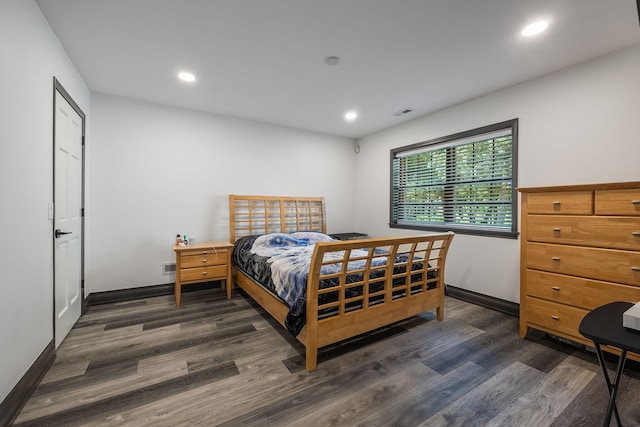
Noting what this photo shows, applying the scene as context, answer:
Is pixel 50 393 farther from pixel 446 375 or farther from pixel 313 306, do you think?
pixel 446 375

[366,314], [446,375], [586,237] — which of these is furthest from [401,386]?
[586,237]

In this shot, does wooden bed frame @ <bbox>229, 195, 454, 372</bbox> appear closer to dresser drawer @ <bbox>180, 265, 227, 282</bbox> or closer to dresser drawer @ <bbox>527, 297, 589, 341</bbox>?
dresser drawer @ <bbox>180, 265, 227, 282</bbox>

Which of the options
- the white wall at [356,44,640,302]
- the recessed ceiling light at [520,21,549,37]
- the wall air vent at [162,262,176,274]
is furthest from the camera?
the wall air vent at [162,262,176,274]

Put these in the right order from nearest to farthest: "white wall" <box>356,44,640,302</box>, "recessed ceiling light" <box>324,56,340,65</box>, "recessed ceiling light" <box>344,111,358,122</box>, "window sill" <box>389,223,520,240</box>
→ "white wall" <box>356,44,640,302</box>
"recessed ceiling light" <box>324,56,340,65</box>
"window sill" <box>389,223,520,240</box>
"recessed ceiling light" <box>344,111,358,122</box>

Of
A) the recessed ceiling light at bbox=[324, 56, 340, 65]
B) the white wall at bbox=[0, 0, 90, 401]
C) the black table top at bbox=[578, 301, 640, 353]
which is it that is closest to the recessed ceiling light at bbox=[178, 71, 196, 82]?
the white wall at bbox=[0, 0, 90, 401]

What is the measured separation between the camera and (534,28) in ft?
6.85

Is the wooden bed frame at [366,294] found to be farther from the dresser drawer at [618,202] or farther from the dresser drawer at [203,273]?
the dresser drawer at [618,202]

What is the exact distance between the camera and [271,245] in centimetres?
368

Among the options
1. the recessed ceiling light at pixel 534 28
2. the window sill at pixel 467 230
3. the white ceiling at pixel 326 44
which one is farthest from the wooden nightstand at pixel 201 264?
the recessed ceiling light at pixel 534 28

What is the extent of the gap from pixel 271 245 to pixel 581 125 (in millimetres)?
3545

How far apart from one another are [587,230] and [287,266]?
2448 mm

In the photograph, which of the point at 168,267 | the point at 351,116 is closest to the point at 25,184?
the point at 168,267

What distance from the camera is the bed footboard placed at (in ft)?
6.49

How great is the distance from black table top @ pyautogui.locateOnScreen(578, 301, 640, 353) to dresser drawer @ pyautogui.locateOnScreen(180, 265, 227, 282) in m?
3.35
